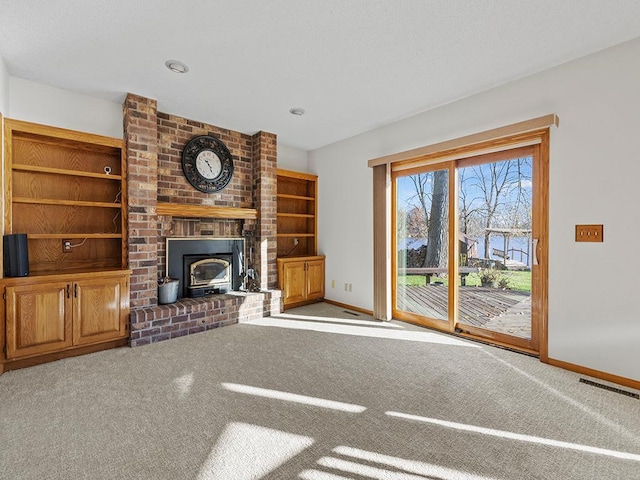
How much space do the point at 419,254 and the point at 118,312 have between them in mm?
3536

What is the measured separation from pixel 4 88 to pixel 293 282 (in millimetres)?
3711

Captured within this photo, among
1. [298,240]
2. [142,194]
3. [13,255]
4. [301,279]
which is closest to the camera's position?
[13,255]

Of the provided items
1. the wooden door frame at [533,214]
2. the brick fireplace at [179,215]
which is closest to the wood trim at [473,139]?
the wooden door frame at [533,214]

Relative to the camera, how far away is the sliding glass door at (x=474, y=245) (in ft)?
9.80

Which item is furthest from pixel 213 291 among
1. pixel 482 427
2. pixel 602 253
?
pixel 602 253

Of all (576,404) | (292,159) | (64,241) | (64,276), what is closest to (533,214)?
(576,404)

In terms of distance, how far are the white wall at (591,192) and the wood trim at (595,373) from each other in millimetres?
39

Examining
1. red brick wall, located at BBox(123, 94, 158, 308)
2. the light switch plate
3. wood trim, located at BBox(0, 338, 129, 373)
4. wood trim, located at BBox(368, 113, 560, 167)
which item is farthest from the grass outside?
wood trim, located at BBox(0, 338, 129, 373)

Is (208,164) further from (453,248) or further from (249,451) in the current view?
(249,451)

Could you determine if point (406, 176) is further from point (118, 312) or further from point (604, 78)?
point (118, 312)

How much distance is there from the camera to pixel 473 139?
10.3 ft

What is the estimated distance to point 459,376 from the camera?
8.08 feet

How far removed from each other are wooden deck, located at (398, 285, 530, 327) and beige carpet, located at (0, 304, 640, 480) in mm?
461

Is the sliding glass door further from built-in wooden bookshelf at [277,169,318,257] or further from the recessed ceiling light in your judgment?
the recessed ceiling light
